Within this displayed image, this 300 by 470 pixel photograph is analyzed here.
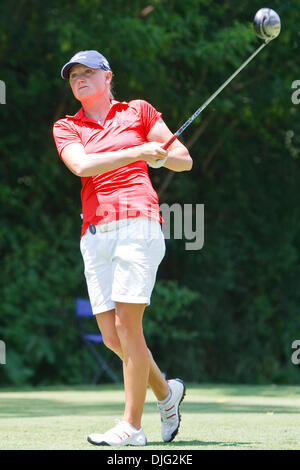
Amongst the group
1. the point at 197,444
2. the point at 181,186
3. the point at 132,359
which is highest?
the point at 181,186

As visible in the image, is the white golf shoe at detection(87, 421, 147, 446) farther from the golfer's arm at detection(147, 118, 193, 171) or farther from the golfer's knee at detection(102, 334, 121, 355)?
the golfer's arm at detection(147, 118, 193, 171)

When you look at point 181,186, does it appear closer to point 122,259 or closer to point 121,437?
point 122,259

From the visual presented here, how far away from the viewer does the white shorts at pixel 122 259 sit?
13.4 feet

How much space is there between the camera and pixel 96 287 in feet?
13.8

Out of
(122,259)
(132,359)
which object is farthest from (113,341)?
(122,259)

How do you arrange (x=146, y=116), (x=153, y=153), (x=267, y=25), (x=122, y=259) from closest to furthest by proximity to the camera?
(x=153, y=153) → (x=122, y=259) → (x=146, y=116) → (x=267, y=25)

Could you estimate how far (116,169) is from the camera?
166 inches

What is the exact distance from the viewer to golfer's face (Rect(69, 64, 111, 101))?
4.31m

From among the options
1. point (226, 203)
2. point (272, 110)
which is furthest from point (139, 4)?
point (226, 203)

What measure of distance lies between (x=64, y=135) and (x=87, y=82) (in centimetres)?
27

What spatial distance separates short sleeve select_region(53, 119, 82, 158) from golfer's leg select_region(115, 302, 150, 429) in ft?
2.44

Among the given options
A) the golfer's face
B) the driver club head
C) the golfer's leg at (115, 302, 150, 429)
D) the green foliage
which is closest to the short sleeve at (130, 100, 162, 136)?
the golfer's face

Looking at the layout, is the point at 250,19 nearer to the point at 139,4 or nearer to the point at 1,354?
the point at 139,4
